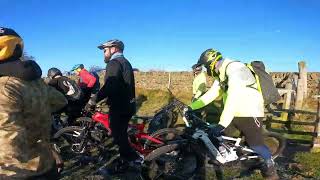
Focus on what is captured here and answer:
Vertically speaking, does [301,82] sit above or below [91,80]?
below

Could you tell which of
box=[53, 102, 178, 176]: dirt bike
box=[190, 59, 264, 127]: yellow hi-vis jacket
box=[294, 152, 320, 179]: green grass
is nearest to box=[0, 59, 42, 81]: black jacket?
box=[190, 59, 264, 127]: yellow hi-vis jacket

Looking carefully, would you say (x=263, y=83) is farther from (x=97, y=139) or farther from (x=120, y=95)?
(x=97, y=139)

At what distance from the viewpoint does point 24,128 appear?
3213 mm

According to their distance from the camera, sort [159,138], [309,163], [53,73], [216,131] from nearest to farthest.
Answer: [216,131], [159,138], [309,163], [53,73]

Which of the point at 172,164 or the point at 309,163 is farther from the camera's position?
the point at 309,163

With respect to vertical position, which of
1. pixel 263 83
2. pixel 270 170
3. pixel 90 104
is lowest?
pixel 270 170

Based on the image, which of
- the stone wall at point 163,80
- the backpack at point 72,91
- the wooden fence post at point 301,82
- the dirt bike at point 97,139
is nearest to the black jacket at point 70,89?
the backpack at point 72,91

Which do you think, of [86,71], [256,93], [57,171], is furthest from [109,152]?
[57,171]

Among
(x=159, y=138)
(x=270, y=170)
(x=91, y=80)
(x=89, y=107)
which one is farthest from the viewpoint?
(x=91, y=80)

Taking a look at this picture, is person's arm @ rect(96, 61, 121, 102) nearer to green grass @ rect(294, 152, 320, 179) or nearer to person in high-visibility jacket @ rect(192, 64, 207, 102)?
green grass @ rect(294, 152, 320, 179)

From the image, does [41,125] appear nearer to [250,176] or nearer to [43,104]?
[43,104]

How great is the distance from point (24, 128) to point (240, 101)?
3.82 metres

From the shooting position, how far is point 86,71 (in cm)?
1113

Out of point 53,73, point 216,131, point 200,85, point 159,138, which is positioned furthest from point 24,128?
point 200,85
